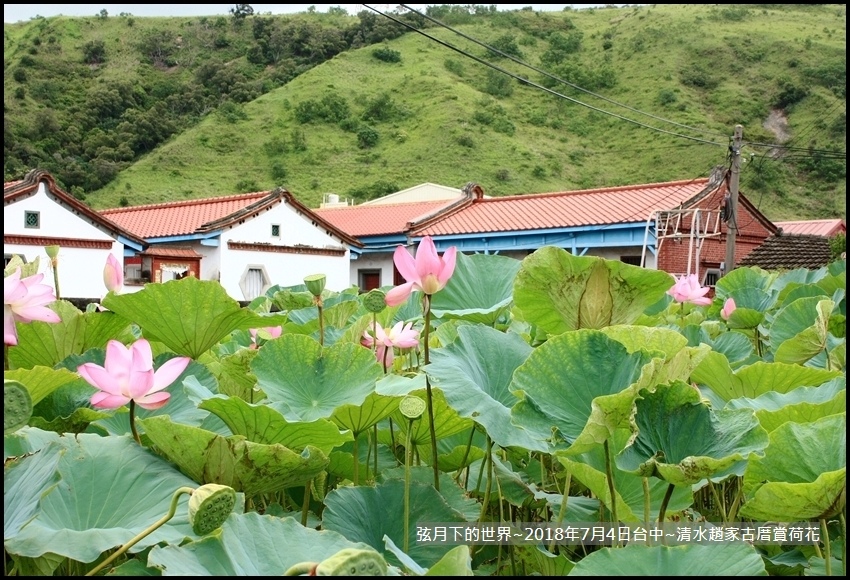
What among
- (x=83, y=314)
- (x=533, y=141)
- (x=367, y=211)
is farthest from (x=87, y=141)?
(x=83, y=314)

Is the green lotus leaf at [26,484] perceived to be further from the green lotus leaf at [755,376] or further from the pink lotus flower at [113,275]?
the green lotus leaf at [755,376]

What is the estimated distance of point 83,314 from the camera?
100cm

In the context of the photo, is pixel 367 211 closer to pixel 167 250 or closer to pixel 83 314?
pixel 167 250

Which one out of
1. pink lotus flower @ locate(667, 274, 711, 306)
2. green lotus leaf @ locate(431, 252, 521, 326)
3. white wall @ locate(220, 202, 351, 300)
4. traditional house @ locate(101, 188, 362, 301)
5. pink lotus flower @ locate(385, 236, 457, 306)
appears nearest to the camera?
pink lotus flower @ locate(385, 236, 457, 306)

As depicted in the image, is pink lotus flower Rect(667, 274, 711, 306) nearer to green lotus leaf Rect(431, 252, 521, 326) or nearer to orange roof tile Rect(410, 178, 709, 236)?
green lotus leaf Rect(431, 252, 521, 326)

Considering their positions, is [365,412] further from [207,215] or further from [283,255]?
[207,215]

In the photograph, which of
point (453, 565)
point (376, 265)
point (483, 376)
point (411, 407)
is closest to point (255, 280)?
point (376, 265)

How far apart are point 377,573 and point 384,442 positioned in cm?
57

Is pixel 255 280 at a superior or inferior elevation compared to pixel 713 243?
inferior

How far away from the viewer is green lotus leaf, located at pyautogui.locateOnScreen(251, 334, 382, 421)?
78 cm

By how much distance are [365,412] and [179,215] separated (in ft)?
50.2

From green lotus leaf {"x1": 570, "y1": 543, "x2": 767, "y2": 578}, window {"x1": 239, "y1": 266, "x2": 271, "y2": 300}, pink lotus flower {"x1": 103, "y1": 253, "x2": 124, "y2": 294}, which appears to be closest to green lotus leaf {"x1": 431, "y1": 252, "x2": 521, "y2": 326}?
pink lotus flower {"x1": 103, "y1": 253, "x2": 124, "y2": 294}

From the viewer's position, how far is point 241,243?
46.9 feet

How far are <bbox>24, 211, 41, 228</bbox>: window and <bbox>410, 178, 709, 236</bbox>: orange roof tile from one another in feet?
20.4
